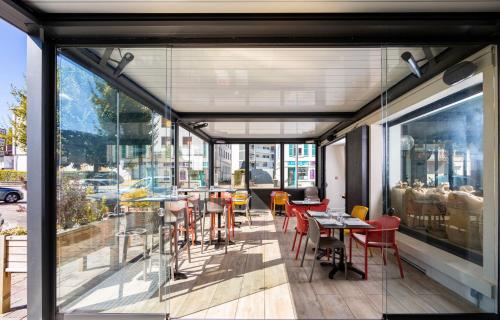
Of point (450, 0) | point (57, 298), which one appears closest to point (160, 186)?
point (57, 298)

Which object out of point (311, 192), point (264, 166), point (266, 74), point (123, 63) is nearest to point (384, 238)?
point (266, 74)

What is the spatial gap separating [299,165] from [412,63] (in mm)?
7703

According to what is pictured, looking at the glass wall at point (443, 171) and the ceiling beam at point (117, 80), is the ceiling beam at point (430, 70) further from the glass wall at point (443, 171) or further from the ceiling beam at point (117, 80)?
the ceiling beam at point (117, 80)

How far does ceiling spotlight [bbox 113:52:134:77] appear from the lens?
296cm

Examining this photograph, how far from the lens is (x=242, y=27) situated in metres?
2.40

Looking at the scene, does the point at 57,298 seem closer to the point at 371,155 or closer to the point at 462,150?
the point at 462,150

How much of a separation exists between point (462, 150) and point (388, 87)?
1.15 metres

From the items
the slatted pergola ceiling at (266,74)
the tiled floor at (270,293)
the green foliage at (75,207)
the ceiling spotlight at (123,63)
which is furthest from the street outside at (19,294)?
the slatted pergola ceiling at (266,74)

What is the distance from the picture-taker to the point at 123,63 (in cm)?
314

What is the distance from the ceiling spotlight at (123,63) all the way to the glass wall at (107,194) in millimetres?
62

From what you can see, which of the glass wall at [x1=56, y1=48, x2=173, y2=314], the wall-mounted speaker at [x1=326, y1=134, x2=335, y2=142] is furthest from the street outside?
the wall-mounted speaker at [x1=326, y1=134, x2=335, y2=142]

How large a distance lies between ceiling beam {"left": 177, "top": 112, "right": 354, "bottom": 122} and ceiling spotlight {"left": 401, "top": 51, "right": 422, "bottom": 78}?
258 centimetres

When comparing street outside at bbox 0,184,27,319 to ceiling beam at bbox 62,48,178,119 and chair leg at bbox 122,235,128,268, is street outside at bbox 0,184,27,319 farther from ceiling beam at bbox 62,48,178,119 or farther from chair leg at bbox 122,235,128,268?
ceiling beam at bbox 62,48,178,119

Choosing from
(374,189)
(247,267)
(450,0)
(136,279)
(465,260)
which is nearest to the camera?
(450,0)
